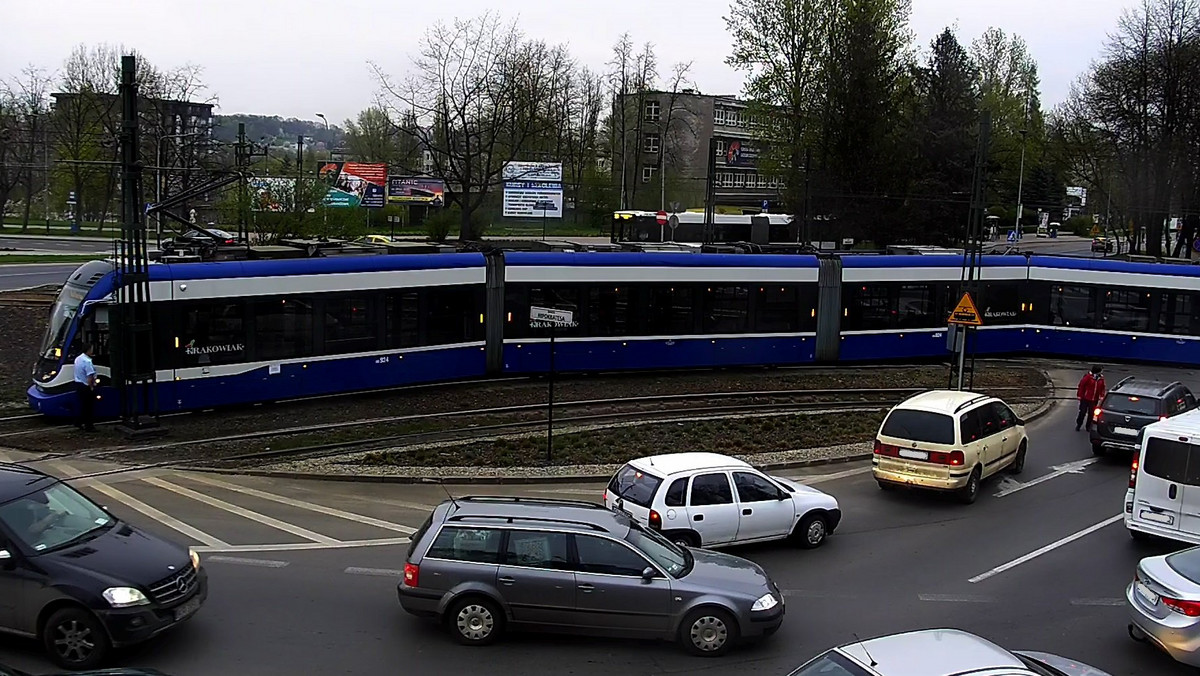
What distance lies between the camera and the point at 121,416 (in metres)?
19.6

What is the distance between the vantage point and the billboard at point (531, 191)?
61.0 metres

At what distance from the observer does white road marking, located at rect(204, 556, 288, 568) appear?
1225 cm

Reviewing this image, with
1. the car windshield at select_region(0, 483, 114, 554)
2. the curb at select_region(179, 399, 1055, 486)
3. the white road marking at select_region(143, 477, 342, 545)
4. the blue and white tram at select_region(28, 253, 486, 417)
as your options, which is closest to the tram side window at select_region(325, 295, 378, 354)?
the blue and white tram at select_region(28, 253, 486, 417)

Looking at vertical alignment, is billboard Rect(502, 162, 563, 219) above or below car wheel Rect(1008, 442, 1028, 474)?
above

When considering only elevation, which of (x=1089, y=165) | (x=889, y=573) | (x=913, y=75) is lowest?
(x=889, y=573)

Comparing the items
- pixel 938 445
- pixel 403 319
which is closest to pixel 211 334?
pixel 403 319

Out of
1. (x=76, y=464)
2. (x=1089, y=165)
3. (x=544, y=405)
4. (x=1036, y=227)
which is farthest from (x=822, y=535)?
(x=1036, y=227)

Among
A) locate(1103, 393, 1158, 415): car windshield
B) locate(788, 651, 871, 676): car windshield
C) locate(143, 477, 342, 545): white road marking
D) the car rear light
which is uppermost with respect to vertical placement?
locate(788, 651, 871, 676): car windshield

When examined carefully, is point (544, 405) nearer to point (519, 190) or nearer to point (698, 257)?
point (698, 257)

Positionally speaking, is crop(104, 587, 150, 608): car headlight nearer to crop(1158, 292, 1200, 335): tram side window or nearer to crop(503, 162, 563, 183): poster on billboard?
crop(1158, 292, 1200, 335): tram side window

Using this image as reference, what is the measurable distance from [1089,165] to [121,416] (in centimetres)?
6963

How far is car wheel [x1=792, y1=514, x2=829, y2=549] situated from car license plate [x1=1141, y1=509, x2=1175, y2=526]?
13.8ft

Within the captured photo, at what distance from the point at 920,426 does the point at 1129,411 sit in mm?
5995

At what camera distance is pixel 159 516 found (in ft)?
46.4
